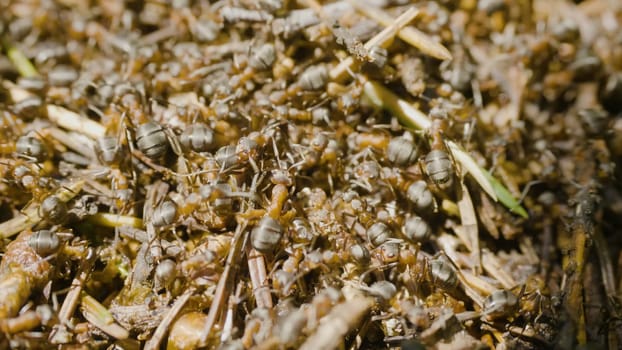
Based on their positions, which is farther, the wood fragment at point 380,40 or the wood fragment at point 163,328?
the wood fragment at point 380,40

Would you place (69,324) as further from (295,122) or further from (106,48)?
(106,48)

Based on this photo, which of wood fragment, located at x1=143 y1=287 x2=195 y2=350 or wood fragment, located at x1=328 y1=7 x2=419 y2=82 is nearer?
wood fragment, located at x1=143 y1=287 x2=195 y2=350

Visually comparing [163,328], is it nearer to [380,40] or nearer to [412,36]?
[380,40]

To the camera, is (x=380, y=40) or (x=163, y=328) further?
(x=380, y=40)

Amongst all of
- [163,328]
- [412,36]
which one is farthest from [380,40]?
[163,328]

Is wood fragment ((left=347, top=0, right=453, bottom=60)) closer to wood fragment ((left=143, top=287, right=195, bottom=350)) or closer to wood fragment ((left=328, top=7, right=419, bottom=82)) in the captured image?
wood fragment ((left=328, top=7, right=419, bottom=82))

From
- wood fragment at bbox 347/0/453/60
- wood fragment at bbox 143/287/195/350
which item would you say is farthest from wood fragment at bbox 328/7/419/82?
wood fragment at bbox 143/287/195/350

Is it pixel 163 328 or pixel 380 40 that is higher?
pixel 380 40

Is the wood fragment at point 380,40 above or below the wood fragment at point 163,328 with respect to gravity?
above

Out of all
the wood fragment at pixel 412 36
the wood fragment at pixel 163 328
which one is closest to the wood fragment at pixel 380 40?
the wood fragment at pixel 412 36

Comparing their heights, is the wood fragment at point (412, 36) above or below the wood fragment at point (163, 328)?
above

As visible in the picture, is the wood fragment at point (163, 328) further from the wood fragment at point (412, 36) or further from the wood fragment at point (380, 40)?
the wood fragment at point (412, 36)
